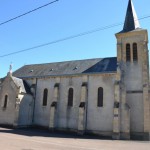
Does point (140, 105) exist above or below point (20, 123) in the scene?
above

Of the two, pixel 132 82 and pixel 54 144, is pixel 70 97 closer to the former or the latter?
pixel 132 82

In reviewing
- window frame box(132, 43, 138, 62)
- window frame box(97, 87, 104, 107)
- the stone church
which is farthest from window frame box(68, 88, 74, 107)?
window frame box(132, 43, 138, 62)

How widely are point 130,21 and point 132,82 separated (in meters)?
9.37

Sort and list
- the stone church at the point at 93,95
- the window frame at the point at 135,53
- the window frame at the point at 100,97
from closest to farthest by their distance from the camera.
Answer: the stone church at the point at 93,95 < the window frame at the point at 100,97 < the window frame at the point at 135,53

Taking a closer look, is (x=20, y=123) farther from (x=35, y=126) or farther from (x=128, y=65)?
(x=128, y=65)

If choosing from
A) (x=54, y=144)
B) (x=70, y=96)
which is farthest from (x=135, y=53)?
(x=54, y=144)

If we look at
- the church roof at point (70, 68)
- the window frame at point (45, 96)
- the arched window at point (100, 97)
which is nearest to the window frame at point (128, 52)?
the church roof at point (70, 68)

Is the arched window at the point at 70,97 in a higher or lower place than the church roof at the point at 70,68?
lower

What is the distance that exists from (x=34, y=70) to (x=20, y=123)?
9.90 meters

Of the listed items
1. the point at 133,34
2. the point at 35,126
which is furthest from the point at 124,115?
the point at 35,126

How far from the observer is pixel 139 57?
91.3ft

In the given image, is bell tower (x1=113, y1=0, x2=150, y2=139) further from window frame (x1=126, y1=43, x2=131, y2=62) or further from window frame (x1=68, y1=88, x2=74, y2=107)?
window frame (x1=68, y1=88, x2=74, y2=107)

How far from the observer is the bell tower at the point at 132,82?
24.9 metres

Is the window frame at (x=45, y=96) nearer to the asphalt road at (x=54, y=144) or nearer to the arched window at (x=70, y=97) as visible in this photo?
the arched window at (x=70, y=97)
